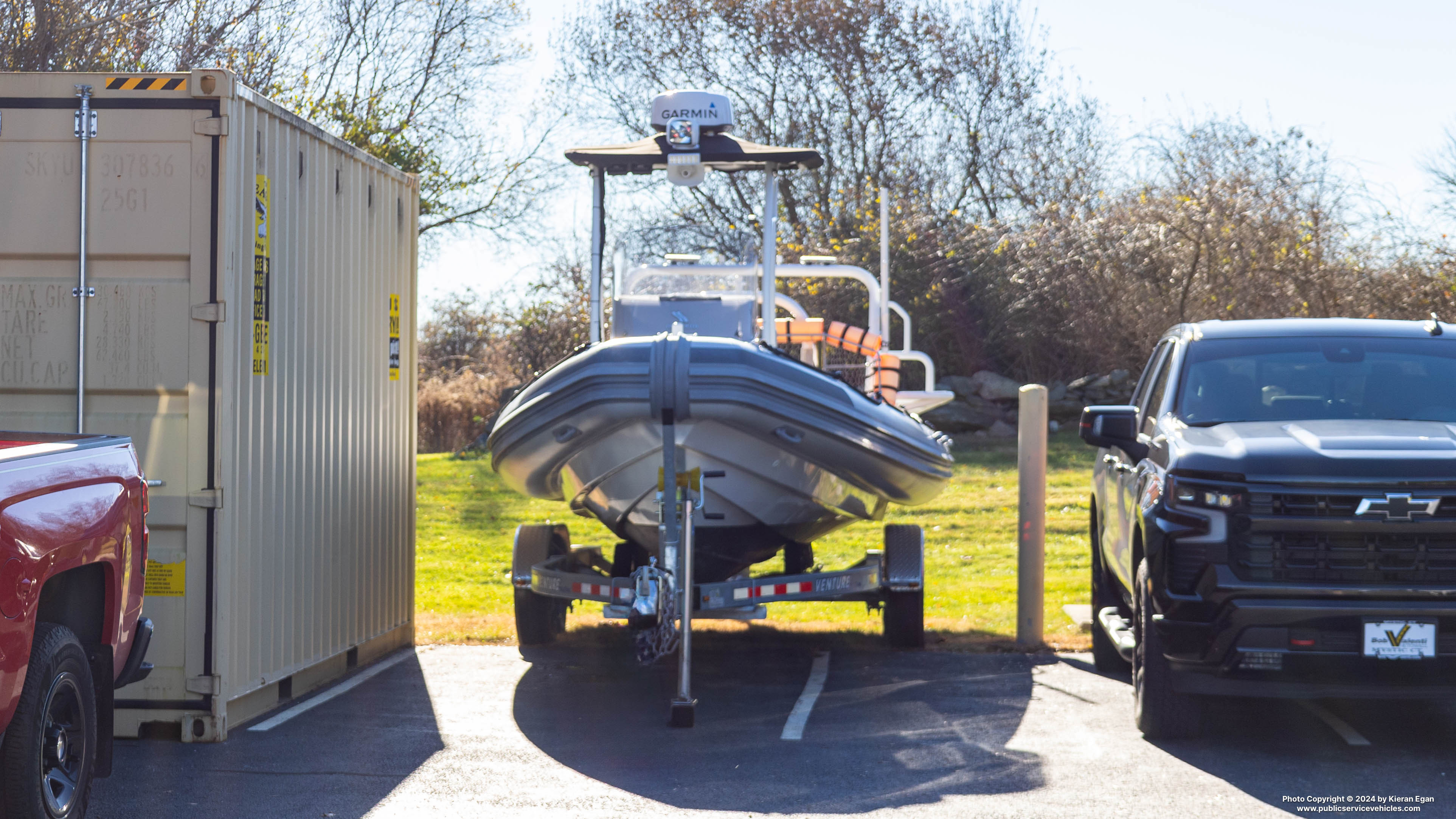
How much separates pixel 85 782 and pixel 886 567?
5021 mm

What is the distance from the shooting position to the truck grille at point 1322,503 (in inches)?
215

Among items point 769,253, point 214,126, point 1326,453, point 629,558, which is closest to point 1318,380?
point 1326,453

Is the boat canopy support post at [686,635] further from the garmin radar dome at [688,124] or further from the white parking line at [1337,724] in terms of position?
the white parking line at [1337,724]

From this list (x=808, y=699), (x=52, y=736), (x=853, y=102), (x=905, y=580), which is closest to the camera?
(x=52, y=736)

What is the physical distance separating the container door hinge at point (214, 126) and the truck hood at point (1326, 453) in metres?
4.21

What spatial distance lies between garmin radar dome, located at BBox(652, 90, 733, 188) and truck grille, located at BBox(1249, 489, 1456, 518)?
165 inches

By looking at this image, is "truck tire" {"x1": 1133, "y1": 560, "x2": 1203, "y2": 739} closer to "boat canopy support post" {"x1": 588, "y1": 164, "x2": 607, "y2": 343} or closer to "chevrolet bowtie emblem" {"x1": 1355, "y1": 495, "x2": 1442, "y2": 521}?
"chevrolet bowtie emblem" {"x1": 1355, "y1": 495, "x2": 1442, "y2": 521}

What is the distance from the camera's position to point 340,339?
7.66 metres

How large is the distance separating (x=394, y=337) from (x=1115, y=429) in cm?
437

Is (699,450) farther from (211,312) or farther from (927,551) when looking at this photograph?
(927,551)

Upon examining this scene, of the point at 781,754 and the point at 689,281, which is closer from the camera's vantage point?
the point at 781,754

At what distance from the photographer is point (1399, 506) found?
17.9ft

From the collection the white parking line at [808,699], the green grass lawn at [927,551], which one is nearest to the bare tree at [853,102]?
the green grass lawn at [927,551]

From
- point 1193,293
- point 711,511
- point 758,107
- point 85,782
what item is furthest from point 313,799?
point 758,107
